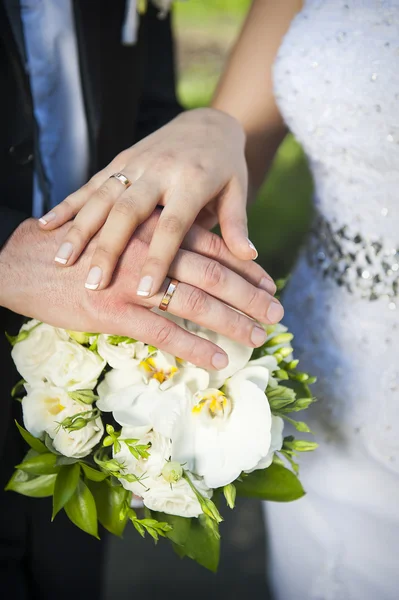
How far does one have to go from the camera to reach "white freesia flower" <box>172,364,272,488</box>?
0.82 m

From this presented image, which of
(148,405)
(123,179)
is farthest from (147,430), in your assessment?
(123,179)

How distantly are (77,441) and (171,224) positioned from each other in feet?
1.28

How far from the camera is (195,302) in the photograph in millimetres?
911

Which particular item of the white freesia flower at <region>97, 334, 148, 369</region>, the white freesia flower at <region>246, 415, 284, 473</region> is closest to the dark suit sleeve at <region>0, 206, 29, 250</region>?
the white freesia flower at <region>97, 334, 148, 369</region>

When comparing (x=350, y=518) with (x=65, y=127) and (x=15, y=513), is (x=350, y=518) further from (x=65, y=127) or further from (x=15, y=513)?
(x=65, y=127)

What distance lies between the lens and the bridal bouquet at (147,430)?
0.83 meters

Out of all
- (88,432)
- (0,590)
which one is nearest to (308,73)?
(88,432)

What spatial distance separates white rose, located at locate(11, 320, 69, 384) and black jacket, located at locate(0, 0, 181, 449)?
15 cm

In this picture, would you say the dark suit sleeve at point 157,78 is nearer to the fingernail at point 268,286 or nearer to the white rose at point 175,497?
the fingernail at point 268,286

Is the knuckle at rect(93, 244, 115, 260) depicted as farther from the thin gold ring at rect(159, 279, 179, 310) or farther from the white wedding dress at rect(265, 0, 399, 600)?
the white wedding dress at rect(265, 0, 399, 600)

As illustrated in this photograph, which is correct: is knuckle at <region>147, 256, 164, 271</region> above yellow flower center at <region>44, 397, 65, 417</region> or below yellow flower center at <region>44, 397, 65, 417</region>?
above

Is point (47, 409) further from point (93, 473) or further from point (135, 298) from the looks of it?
point (135, 298)

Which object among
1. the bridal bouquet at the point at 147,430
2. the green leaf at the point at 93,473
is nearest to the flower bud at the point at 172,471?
the bridal bouquet at the point at 147,430

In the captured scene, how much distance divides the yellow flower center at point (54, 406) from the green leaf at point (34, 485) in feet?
0.45
